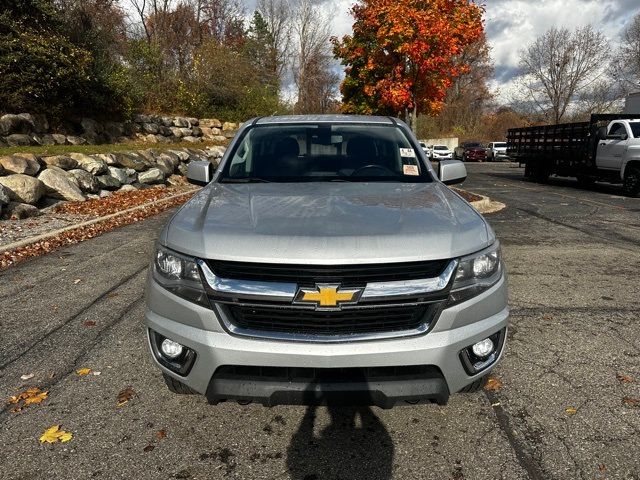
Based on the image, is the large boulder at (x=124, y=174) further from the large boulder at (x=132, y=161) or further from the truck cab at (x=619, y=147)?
the truck cab at (x=619, y=147)

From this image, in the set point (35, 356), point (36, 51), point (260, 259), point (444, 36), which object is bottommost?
point (35, 356)

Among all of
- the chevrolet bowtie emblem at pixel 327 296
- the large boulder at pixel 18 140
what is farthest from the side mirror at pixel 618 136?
the large boulder at pixel 18 140

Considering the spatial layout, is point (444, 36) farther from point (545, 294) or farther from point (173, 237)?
point (173, 237)

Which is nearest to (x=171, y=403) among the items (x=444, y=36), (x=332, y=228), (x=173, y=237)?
(x=173, y=237)

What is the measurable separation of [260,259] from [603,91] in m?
55.5

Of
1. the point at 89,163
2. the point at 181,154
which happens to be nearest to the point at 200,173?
the point at 89,163

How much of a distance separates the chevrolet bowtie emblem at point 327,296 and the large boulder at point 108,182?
9814 mm

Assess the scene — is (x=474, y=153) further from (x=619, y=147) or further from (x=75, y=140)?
(x=75, y=140)

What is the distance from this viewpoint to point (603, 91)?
47.3 m

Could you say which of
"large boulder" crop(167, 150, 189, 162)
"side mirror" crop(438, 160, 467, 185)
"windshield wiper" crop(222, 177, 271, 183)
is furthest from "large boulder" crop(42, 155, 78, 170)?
"side mirror" crop(438, 160, 467, 185)

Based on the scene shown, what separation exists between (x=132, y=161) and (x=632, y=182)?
1339 centimetres

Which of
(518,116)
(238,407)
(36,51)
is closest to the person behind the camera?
(238,407)

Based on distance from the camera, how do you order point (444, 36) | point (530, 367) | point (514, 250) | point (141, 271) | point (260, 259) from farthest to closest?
point (444, 36) → point (514, 250) → point (141, 271) → point (530, 367) → point (260, 259)

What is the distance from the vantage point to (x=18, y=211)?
26.0 ft
